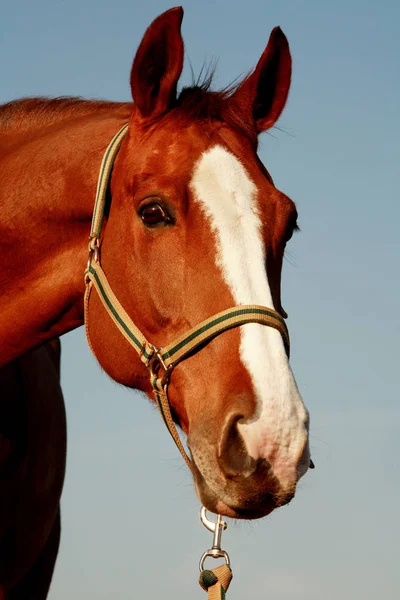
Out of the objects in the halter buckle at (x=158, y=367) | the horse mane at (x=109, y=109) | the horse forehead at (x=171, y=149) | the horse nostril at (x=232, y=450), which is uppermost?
the horse mane at (x=109, y=109)

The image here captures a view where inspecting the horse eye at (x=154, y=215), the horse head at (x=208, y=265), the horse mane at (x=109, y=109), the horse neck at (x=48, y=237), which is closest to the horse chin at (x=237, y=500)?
the horse head at (x=208, y=265)

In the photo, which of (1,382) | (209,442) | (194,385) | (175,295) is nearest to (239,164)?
(175,295)

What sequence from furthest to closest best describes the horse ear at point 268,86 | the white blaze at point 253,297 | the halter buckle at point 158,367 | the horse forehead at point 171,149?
the horse ear at point 268,86 < the horse forehead at point 171,149 < the halter buckle at point 158,367 < the white blaze at point 253,297

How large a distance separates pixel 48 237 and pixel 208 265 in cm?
117

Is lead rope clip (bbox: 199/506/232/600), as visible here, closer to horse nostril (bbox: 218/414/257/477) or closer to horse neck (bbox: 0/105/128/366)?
horse nostril (bbox: 218/414/257/477)

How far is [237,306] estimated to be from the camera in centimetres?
372

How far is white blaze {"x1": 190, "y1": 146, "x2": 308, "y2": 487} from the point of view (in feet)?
11.4

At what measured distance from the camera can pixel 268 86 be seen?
Answer: 5.01 m

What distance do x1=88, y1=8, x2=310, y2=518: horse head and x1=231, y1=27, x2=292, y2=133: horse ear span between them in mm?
12

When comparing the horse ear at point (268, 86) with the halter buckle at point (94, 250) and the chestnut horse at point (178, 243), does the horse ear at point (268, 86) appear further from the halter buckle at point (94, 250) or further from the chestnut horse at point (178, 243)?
the halter buckle at point (94, 250)

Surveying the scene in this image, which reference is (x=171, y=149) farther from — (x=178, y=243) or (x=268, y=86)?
(x=268, y=86)

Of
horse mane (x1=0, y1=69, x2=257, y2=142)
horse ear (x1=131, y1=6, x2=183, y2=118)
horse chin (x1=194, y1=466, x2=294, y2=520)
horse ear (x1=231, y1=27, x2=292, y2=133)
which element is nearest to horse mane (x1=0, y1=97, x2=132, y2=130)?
horse mane (x1=0, y1=69, x2=257, y2=142)

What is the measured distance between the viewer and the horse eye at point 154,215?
4.09 meters

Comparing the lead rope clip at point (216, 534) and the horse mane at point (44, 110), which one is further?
the horse mane at point (44, 110)
